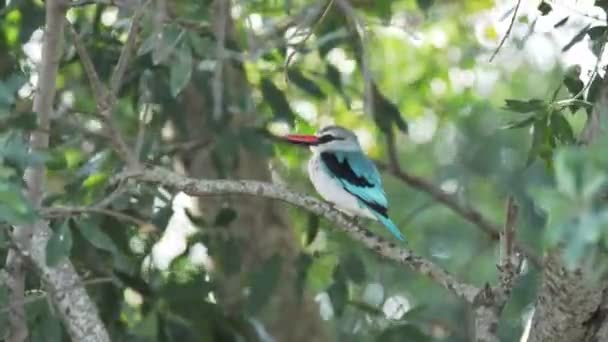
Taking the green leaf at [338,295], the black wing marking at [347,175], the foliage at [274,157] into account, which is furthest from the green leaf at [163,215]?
the black wing marking at [347,175]

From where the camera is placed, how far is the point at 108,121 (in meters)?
3.63

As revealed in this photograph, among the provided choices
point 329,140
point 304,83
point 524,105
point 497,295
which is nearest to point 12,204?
point 497,295

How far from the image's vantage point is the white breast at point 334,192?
530 cm

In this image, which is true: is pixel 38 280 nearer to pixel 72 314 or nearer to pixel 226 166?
pixel 72 314

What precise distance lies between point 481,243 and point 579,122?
1.25 metres

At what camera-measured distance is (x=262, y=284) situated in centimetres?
486

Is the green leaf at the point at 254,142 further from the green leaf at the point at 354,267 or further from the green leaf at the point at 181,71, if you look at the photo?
the green leaf at the point at 181,71

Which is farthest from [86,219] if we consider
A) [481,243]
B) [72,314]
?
[481,243]

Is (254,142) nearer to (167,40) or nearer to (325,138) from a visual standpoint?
(325,138)

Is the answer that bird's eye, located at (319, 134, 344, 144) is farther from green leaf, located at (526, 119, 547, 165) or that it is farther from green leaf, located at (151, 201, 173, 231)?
green leaf, located at (526, 119, 547, 165)

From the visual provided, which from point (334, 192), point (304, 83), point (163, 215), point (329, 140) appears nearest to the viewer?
point (163, 215)

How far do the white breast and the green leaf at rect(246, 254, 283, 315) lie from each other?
1.61ft

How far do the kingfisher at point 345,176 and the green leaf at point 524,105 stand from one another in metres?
1.45

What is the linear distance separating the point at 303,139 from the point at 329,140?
0.15 m
